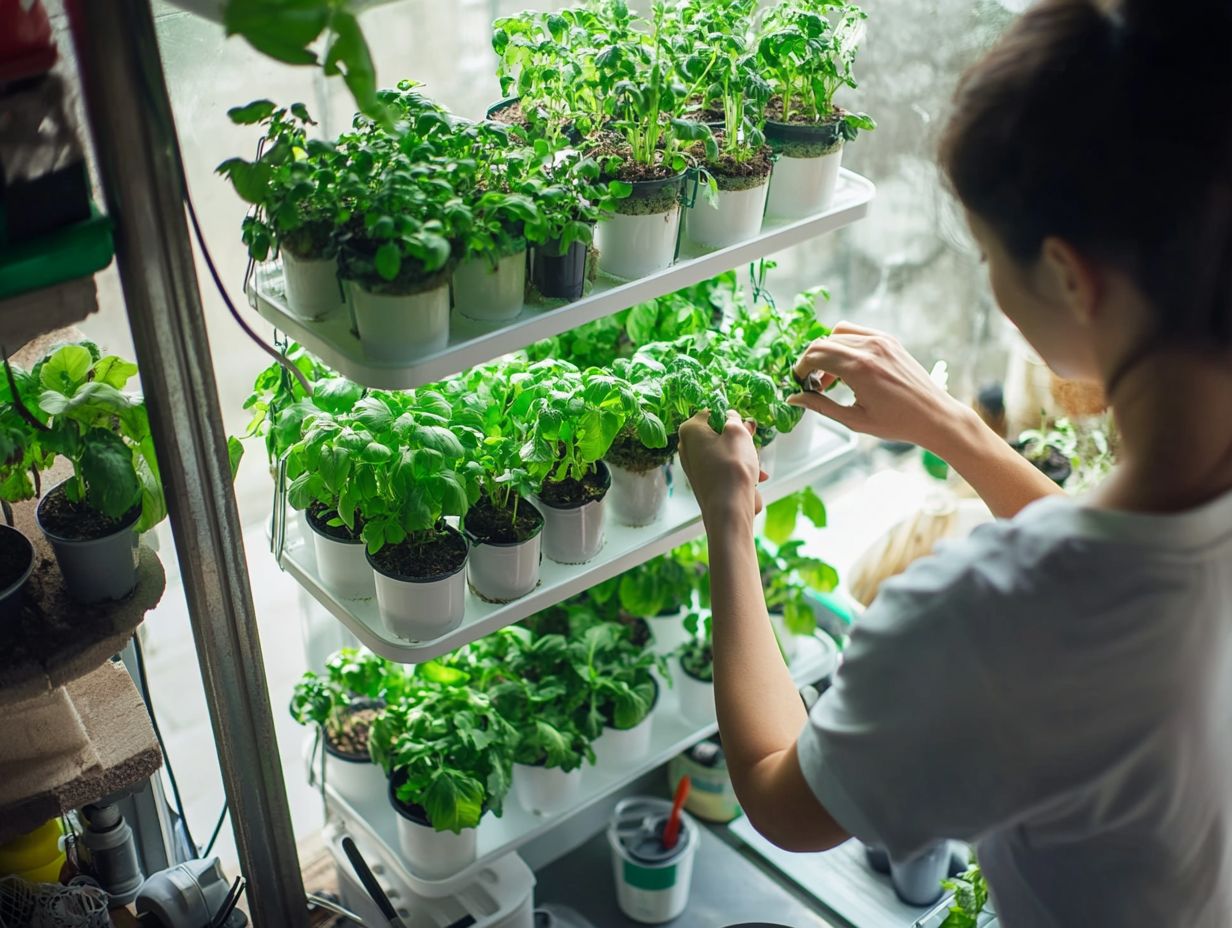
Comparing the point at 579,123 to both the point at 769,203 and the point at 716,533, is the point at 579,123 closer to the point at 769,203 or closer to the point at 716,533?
the point at 769,203

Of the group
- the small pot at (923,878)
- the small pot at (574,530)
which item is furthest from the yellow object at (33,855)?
the small pot at (923,878)

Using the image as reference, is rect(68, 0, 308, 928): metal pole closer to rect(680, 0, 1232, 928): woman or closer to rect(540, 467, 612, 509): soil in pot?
rect(540, 467, 612, 509): soil in pot

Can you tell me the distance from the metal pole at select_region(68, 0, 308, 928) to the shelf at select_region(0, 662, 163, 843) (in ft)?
0.35

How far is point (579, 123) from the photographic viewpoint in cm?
142

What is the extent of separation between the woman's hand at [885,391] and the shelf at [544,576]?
0.28 meters

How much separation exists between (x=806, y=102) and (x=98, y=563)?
977mm

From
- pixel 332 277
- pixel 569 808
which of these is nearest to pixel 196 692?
pixel 569 808

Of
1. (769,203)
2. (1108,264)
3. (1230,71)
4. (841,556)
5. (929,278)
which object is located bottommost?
(841,556)

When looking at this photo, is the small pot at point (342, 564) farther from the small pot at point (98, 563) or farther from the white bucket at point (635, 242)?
the white bucket at point (635, 242)

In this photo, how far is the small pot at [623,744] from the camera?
5.77ft

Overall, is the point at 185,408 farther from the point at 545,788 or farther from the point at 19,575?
the point at 545,788

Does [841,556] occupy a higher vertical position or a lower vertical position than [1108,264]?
lower

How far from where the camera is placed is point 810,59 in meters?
1.44

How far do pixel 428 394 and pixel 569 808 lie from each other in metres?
0.65
